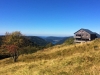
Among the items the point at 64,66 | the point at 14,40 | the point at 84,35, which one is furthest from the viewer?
the point at 84,35

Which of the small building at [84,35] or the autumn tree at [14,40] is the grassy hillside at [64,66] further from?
the small building at [84,35]

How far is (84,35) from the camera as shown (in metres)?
88.3

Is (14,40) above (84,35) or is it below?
below

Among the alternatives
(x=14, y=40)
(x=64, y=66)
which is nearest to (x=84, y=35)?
(x=14, y=40)

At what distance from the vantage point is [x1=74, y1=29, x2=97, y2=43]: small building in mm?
86062

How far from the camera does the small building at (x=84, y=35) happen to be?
282ft

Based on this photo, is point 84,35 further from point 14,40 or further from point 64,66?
point 64,66

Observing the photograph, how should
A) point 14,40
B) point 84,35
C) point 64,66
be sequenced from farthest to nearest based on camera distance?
point 84,35 → point 14,40 → point 64,66

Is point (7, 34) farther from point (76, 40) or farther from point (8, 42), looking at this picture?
point (76, 40)

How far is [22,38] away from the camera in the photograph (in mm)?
56125

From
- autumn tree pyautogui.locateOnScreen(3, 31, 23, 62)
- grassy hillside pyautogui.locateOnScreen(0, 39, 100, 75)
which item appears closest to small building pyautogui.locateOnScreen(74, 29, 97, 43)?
autumn tree pyautogui.locateOnScreen(3, 31, 23, 62)

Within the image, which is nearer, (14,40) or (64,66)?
(64,66)

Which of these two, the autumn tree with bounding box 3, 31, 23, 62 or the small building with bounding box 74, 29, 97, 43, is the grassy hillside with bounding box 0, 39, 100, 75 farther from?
the small building with bounding box 74, 29, 97, 43

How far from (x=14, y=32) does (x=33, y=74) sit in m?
→ 42.0
